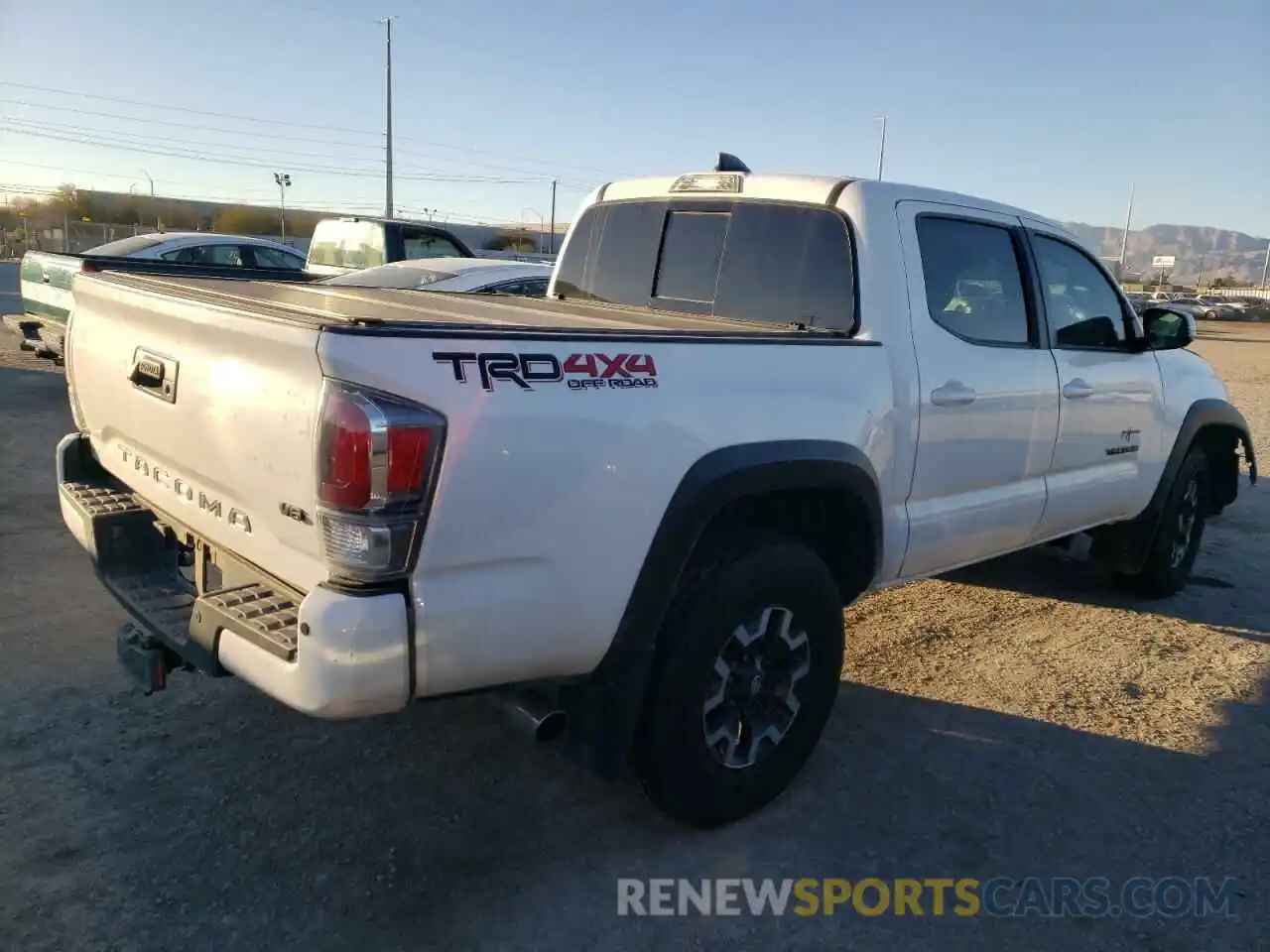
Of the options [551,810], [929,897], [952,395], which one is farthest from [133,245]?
[929,897]

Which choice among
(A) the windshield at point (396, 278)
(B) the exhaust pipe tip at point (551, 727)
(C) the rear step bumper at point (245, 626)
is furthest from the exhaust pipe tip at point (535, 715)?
(A) the windshield at point (396, 278)

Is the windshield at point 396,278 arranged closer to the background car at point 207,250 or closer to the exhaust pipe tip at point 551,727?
the background car at point 207,250

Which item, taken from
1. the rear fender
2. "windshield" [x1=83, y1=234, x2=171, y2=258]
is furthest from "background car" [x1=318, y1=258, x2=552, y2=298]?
the rear fender

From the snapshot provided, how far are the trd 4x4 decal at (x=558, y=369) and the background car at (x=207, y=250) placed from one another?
346 inches

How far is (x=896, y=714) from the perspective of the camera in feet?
13.4

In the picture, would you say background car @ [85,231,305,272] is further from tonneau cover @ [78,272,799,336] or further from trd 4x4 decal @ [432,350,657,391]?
trd 4x4 decal @ [432,350,657,391]

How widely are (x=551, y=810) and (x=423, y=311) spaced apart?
171 centimetres

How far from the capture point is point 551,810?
3279mm

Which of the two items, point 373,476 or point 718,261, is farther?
point 718,261

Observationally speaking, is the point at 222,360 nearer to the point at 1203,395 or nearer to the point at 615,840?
the point at 615,840

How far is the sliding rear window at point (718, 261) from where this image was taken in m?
3.72

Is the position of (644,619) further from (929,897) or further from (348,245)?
(348,245)

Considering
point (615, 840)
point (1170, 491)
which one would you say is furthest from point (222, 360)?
point (1170, 491)

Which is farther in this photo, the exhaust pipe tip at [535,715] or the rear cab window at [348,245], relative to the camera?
the rear cab window at [348,245]
